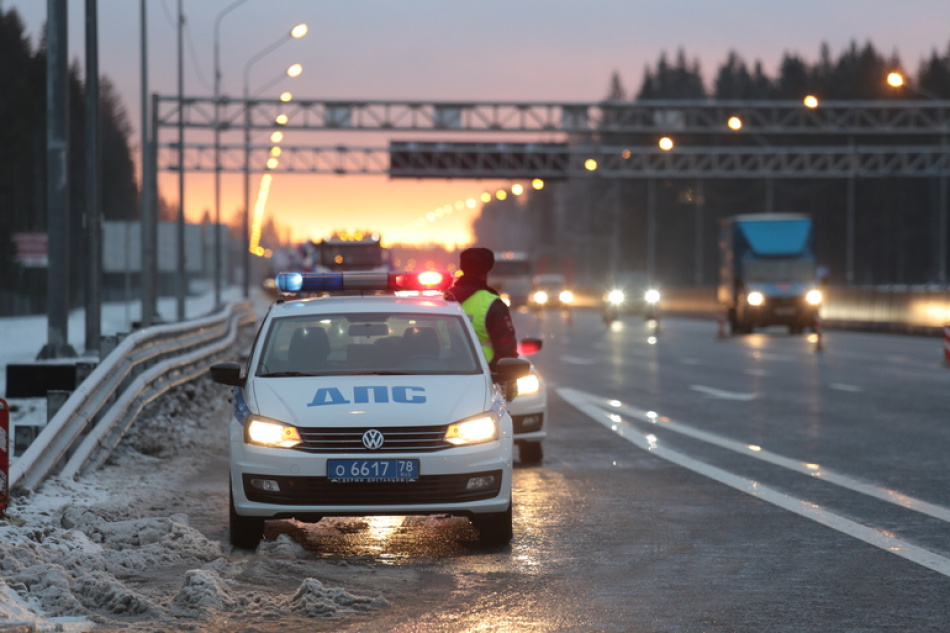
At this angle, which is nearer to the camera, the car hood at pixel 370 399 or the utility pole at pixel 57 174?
the car hood at pixel 370 399

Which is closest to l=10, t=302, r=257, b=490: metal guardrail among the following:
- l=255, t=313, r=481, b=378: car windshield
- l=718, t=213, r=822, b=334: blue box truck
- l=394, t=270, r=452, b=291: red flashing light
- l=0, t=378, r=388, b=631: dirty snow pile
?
l=0, t=378, r=388, b=631: dirty snow pile

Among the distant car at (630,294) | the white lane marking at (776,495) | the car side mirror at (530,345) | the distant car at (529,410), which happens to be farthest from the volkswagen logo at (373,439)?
the distant car at (630,294)

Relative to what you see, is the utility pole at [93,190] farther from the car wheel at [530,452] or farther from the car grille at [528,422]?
the car grille at [528,422]

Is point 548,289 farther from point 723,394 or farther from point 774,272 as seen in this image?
point 723,394

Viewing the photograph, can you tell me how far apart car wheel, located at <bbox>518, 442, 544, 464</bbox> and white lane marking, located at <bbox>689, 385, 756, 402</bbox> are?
776 centimetres

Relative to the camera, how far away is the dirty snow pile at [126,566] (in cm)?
698

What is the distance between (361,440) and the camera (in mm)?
8633

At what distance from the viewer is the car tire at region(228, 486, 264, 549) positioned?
28.9 ft

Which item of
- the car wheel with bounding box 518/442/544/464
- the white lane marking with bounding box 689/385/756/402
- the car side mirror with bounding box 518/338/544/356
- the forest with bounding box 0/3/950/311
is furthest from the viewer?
the forest with bounding box 0/3/950/311

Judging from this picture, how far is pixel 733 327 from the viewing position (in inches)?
1845

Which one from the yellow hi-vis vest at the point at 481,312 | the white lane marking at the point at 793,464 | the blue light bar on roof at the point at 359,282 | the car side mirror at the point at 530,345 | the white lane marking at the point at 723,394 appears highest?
the blue light bar on roof at the point at 359,282

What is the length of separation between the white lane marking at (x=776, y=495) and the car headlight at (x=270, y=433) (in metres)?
3.40

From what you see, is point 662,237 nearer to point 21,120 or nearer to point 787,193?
point 787,193

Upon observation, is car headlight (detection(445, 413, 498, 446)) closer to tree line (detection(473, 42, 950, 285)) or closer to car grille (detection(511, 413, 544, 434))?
car grille (detection(511, 413, 544, 434))
